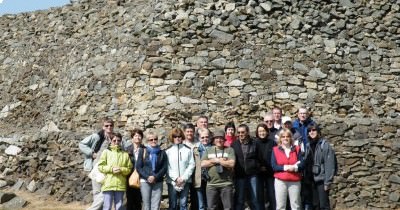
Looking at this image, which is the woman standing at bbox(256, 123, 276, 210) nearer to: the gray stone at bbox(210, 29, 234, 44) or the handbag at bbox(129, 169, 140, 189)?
the handbag at bbox(129, 169, 140, 189)

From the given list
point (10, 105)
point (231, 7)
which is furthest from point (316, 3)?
point (10, 105)

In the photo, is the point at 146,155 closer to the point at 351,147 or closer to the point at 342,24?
the point at 351,147

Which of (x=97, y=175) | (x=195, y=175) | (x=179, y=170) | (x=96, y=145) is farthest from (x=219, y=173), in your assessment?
(x=96, y=145)

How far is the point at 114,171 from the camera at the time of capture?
35.8ft

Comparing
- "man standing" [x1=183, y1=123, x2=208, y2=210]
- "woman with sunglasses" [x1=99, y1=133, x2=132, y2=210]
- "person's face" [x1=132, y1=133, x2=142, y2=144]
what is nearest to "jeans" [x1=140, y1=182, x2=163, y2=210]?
"woman with sunglasses" [x1=99, y1=133, x2=132, y2=210]

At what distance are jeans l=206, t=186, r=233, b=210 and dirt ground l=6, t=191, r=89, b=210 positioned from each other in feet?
15.2

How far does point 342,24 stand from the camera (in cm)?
1748

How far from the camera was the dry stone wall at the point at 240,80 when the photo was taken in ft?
48.8

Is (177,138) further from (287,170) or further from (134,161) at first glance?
(287,170)

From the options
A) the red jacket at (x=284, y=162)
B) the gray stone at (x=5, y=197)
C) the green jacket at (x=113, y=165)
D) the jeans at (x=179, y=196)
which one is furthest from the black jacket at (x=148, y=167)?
the gray stone at (x=5, y=197)

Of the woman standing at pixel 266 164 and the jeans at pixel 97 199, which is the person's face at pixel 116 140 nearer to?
the jeans at pixel 97 199

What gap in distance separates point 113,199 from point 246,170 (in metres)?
2.67

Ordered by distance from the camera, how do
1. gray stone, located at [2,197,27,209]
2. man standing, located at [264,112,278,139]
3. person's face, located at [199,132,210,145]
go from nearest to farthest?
person's face, located at [199,132,210,145] → man standing, located at [264,112,278,139] → gray stone, located at [2,197,27,209]

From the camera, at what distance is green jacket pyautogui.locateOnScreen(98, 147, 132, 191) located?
10.9 meters
